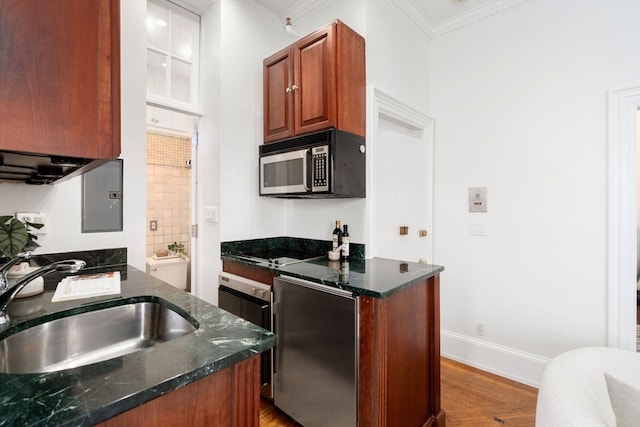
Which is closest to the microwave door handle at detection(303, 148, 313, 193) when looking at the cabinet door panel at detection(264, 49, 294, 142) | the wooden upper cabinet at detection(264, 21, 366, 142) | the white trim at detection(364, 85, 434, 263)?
the wooden upper cabinet at detection(264, 21, 366, 142)

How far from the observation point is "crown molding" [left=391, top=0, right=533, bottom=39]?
2.32 meters

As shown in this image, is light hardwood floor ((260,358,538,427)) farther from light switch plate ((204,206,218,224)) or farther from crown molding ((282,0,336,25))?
crown molding ((282,0,336,25))

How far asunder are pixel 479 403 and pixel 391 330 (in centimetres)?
115

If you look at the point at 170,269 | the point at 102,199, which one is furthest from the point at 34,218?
the point at 170,269

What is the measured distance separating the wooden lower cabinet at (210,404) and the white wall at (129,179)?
1.45 m

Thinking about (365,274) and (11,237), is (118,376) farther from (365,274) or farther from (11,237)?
(365,274)

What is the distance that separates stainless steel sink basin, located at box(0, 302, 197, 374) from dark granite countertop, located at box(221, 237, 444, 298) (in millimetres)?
694

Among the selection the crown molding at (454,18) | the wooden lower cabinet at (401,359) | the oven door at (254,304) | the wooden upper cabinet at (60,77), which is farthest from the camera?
the crown molding at (454,18)

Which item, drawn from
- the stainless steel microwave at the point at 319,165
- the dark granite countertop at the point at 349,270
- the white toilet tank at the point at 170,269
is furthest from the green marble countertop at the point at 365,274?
the white toilet tank at the point at 170,269

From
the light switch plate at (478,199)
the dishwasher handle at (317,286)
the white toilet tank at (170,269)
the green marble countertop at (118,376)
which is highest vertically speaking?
the light switch plate at (478,199)

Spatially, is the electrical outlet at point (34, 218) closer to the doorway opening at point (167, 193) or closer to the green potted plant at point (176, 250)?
the doorway opening at point (167, 193)

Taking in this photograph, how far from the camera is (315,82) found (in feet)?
6.57

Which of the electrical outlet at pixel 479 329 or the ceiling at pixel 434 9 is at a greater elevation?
the ceiling at pixel 434 9

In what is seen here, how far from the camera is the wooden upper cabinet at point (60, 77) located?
1.75ft
